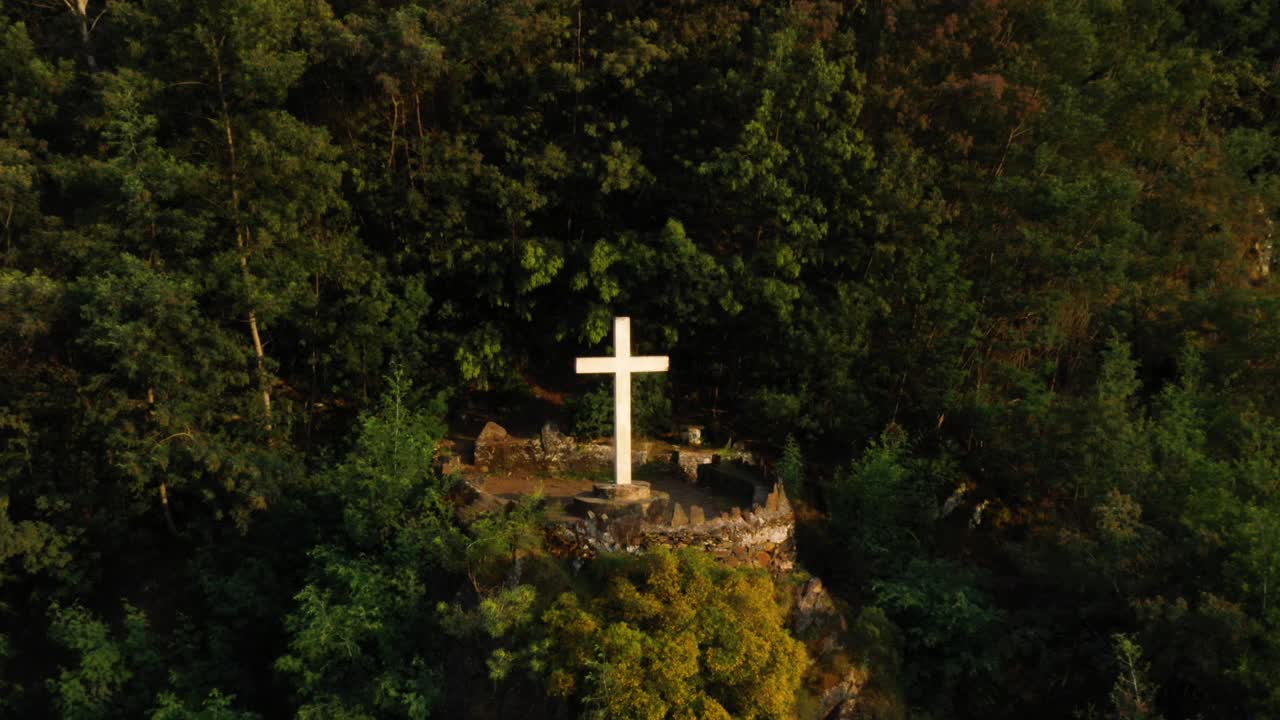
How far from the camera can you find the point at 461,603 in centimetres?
1123

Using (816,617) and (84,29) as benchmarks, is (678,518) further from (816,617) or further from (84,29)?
(84,29)

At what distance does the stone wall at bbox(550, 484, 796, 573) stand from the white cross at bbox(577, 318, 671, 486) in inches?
34.6

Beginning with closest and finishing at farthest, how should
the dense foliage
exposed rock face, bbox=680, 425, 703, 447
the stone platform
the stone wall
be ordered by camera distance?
the dense foliage, the stone wall, the stone platform, exposed rock face, bbox=680, 425, 703, 447

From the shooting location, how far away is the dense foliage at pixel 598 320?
11.5m

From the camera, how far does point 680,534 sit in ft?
39.0

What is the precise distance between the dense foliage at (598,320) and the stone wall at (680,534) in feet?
2.33

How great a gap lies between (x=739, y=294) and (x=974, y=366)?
4.31m

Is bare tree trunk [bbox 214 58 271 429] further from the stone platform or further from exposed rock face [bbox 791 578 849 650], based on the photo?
exposed rock face [bbox 791 578 849 650]

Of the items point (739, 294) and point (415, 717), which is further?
point (739, 294)

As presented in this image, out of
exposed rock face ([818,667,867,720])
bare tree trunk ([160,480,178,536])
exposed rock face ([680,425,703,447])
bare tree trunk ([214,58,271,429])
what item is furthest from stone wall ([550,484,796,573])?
bare tree trunk ([160,480,178,536])

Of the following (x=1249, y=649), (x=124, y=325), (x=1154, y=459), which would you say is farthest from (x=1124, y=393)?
(x=124, y=325)

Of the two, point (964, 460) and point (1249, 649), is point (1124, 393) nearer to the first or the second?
point (964, 460)

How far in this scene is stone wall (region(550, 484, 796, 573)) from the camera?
38.6ft

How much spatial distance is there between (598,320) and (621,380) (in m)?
3.61
